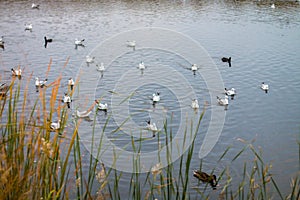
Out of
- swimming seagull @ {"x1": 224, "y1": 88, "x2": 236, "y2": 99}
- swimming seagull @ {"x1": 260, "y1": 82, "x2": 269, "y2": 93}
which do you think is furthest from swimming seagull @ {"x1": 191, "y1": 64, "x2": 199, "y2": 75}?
swimming seagull @ {"x1": 260, "y1": 82, "x2": 269, "y2": 93}

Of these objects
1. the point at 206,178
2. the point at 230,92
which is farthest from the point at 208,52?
the point at 206,178

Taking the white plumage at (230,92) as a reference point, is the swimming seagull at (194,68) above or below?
above

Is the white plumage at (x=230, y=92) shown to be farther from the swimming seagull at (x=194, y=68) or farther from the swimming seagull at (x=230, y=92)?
the swimming seagull at (x=194, y=68)

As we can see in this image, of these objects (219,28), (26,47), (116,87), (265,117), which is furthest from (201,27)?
(265,117)

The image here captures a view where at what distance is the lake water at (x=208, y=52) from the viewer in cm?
680

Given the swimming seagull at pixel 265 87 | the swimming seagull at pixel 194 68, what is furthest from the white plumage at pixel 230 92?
the swimming seagull at pixel 194 68

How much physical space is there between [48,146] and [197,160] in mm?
3974

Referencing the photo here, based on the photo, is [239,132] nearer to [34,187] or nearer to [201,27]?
[34,187]

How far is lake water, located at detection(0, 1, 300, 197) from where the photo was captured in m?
6.80

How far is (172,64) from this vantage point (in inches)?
423

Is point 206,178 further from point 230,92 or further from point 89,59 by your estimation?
point 89,59

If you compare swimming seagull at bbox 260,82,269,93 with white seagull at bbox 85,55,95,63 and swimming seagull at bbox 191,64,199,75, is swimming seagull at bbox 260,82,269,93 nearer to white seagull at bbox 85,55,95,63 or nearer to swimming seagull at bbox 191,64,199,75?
swimming seagull at bbox 191,64,199,75

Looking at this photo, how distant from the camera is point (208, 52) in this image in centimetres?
1198

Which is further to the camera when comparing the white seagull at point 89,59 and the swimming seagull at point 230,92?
the white seagull at point 89,59
